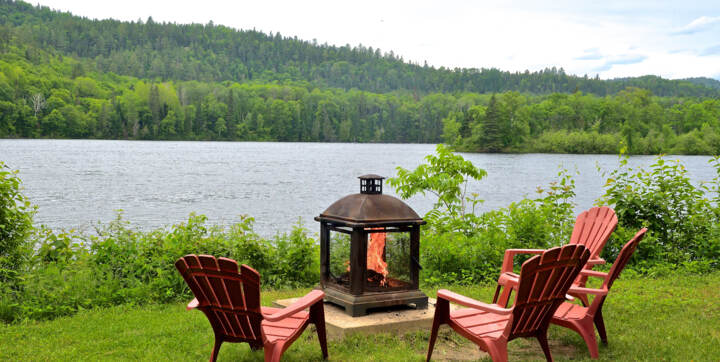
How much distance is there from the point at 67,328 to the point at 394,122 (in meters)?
99.9

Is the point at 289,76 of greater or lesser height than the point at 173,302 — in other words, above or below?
above

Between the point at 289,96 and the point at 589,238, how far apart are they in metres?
98.1

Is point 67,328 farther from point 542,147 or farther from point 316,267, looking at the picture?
point 542,147

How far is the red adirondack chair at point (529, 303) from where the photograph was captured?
3412mm

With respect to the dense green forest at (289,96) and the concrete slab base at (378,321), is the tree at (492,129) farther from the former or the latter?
the concrete slab base at (378,321)

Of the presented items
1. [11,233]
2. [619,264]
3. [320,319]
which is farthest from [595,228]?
[11,233]

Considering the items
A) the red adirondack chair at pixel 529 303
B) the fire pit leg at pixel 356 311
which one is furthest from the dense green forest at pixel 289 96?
the red adirondack chair at pixel 529 303

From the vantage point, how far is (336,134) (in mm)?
98625

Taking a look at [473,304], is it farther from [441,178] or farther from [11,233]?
[441,178]

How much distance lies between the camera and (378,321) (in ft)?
14.5

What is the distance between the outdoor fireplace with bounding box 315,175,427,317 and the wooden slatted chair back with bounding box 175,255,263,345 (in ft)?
3.74

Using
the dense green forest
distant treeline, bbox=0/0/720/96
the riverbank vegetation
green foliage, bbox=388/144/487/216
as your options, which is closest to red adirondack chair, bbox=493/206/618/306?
the riverbank vegetation

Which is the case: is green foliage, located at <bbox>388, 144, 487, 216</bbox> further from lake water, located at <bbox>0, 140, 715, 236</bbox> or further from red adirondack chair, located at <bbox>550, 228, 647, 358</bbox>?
red adirondack chair, located at <bbox>550, 228, 647, 358</bbox>

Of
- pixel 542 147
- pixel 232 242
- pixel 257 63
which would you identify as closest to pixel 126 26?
pixel 257 63
